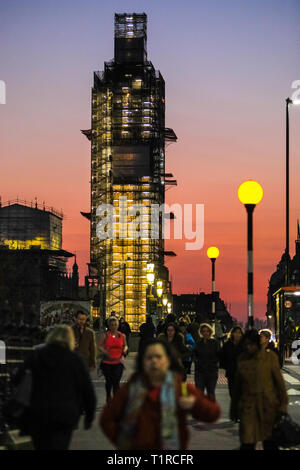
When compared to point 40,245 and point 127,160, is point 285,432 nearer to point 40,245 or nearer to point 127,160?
point 127,160

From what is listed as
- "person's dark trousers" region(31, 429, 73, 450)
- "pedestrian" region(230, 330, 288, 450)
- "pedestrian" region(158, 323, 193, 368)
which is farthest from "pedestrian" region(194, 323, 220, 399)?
"person's dark trousers" region(31, 429, 73, 450)

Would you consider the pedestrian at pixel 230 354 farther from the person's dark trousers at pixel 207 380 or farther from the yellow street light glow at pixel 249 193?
the yellow street light glow at pixel 249 193

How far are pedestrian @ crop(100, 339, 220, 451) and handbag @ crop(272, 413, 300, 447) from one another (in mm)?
4172

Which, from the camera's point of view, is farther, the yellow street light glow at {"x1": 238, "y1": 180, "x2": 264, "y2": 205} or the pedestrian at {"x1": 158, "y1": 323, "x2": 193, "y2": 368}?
the pedestrian at {"x1": 158, "y1": 323, "x2": 193, "y2": 368}

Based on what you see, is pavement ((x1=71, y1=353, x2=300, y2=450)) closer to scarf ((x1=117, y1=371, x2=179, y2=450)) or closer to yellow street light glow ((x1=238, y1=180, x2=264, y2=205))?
yellow street light glow ((x1=238, y1=180, x2=264, y2=205))

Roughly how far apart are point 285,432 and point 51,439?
3.68 metres

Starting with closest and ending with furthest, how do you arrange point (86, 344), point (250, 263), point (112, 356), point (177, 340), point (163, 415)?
point (163, 415) < point (250, 263) < point (86, 344) < point (177, 340) < point (112, 356)

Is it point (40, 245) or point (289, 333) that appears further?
point (40, 245)

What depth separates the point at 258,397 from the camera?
10.0 metres

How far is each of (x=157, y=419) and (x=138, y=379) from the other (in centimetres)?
30

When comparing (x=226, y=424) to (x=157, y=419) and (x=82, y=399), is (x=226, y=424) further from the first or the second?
(x=157, y=419)

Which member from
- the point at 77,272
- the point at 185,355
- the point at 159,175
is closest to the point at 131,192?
the point at 159,175

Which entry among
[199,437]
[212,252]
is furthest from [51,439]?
[212,252]

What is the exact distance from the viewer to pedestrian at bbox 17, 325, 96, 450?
720 cm
